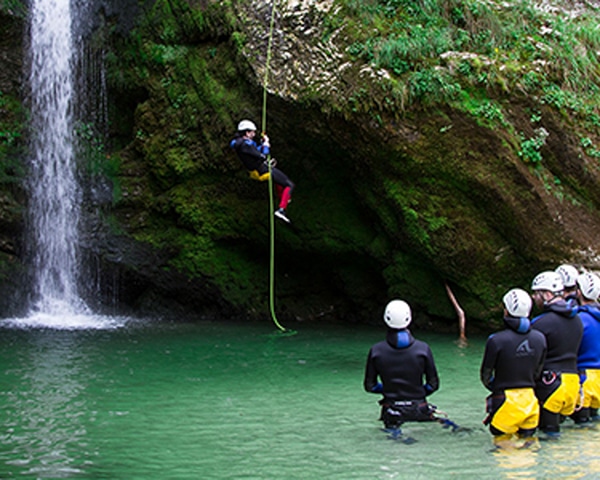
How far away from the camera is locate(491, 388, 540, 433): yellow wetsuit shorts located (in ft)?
20.9

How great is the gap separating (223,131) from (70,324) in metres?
5.14

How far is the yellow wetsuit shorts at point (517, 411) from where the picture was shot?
20.9 feet

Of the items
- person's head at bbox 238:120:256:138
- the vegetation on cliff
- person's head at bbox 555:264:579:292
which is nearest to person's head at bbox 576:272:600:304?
person's head at bbox 555:264:579:292

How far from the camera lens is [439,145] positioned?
13375mm

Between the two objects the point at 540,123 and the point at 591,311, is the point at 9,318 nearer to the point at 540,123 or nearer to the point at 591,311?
the point at 540,123

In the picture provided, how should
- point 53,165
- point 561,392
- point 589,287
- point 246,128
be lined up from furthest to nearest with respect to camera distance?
point 53,165 < point 246,128 < point 589,287 < point 561,392

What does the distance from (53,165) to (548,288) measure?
13246mm

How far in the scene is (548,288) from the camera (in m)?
6.86

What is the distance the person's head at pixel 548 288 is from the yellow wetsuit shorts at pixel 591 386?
1.02m

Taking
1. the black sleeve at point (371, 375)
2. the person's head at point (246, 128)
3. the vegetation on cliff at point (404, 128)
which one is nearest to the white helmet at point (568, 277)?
the black sleeve at point (371, 375)

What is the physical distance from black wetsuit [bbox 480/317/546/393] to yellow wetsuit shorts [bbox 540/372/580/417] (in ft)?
1.58

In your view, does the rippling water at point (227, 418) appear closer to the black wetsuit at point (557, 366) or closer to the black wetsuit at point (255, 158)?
the black wetsuit at point (557, 366)

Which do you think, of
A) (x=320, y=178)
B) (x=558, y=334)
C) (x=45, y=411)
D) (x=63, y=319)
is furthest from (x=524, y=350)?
(x=63, y=319)

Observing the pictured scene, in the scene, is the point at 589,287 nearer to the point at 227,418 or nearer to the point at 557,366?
the point at 557,366
